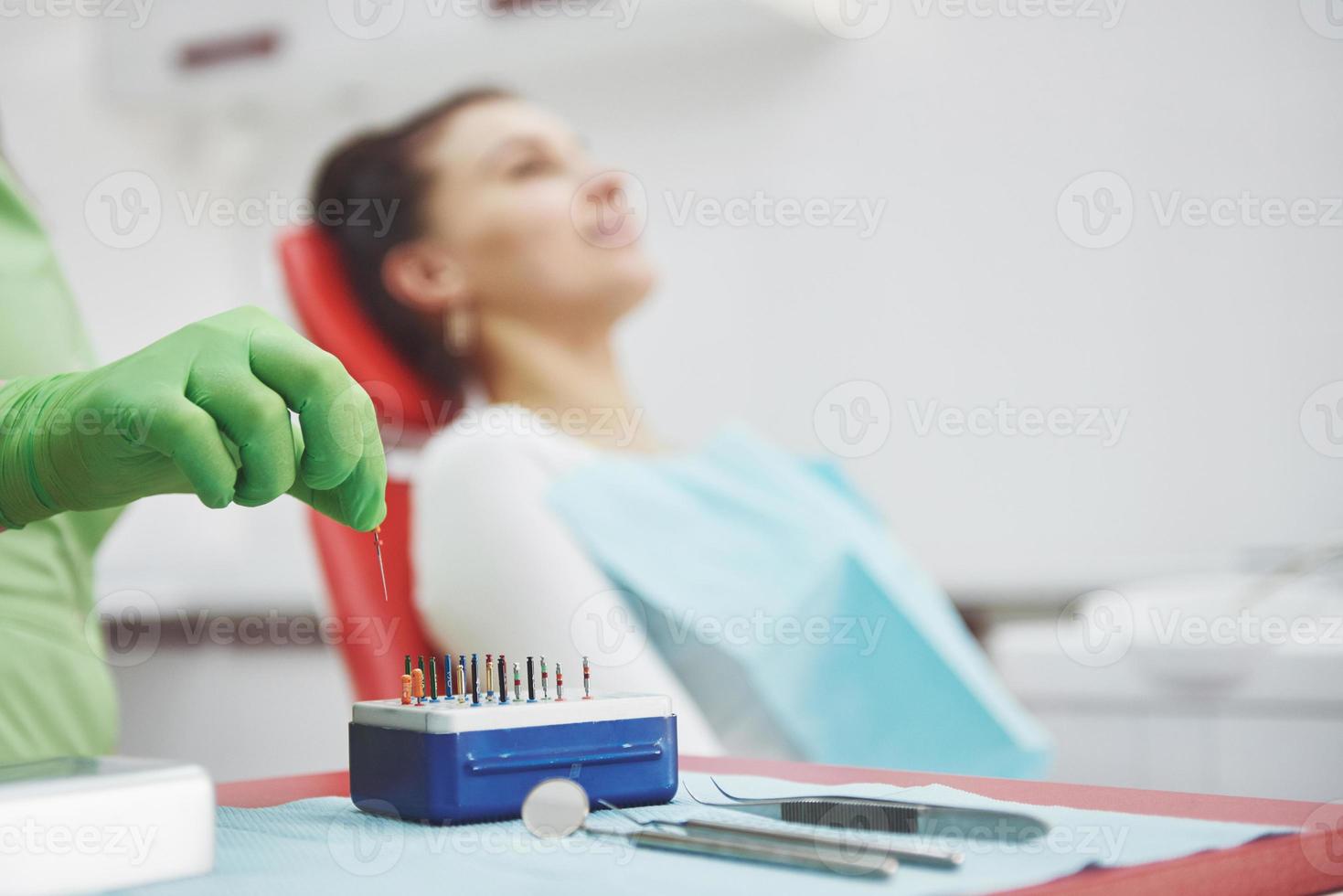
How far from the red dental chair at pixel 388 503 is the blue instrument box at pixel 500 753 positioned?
65cm

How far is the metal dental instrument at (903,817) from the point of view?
458mm

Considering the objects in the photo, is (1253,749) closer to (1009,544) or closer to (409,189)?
(1009,544)

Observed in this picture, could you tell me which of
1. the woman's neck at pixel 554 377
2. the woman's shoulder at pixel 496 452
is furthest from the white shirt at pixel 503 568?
the woman's neck at pixel 554 377

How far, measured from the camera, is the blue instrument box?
0.50 metres

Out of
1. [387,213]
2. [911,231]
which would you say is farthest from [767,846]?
[911,231]

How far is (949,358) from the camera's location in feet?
6.88

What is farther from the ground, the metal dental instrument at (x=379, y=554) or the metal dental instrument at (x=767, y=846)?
the metal dental instrument at (x=379, y=554)

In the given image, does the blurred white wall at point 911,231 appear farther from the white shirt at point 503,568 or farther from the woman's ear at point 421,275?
the white shirt at point 503,568

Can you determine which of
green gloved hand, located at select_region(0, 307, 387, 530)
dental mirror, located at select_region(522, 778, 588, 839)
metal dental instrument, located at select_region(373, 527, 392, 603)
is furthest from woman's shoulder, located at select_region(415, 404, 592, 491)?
dental mirror, located at select_region(522, 778, 588, 839)

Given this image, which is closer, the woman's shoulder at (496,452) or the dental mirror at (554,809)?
the dental mirror at (554,809)

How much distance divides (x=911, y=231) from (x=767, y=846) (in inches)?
72.2

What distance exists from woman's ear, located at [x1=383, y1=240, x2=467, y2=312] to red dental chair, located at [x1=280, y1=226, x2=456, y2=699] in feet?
0.19

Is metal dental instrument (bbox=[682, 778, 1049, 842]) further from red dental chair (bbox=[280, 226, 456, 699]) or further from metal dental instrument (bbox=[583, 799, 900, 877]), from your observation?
red dental chair (bbox=[280, 226, 456, 699])

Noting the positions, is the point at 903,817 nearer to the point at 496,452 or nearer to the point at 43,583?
the point at 43,583
